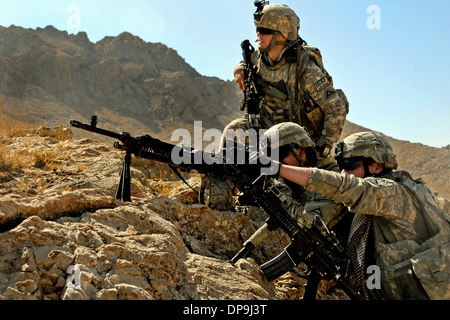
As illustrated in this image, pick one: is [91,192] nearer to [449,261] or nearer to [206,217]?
[206,217]

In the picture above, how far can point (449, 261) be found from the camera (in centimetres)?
314

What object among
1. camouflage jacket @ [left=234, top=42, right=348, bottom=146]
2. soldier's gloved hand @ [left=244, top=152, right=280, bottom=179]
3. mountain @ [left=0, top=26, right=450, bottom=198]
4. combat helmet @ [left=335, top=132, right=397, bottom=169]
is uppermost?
mountain @ [left=0, top=26, right=450, bottom=198]

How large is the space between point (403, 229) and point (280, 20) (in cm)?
295

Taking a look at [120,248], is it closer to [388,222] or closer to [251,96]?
[388,222]

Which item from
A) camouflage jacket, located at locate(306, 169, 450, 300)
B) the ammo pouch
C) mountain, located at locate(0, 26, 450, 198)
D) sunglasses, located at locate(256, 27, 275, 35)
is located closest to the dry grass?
camouflage jacket, located at locate(306, 169, 450, 300)

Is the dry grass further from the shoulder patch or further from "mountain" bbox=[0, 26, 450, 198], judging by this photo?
"mountain" bbox=[0, 26, 450, 198]

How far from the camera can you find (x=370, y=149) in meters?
3.67

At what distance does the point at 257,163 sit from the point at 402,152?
24948 millimetres

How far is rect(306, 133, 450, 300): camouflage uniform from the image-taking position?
3156mm

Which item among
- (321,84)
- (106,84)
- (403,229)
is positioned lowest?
(403,229)

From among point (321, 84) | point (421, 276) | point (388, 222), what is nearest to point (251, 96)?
point (321, 84)

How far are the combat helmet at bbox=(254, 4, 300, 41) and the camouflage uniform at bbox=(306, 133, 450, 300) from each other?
2.41 metres

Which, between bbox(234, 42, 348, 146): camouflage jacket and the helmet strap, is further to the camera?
the helmet strap

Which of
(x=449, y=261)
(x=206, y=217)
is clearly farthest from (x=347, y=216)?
(x=206, y=217)
